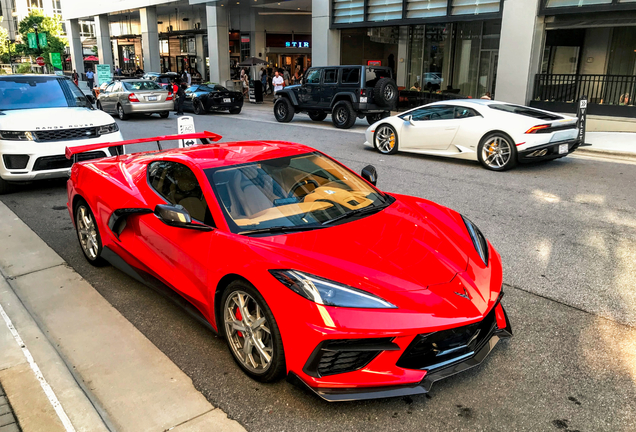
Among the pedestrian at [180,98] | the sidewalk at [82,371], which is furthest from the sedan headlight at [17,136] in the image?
the pedestrian at [180,98]

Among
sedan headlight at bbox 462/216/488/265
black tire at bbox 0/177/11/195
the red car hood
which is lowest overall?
black tire at bbox 0/177/11/195

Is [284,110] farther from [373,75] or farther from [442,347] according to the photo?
[442,347]

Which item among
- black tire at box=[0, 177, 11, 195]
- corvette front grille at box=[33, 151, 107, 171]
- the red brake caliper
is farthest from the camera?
black tire at box=[0, 177, 11, 195]

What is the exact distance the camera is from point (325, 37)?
950 inches

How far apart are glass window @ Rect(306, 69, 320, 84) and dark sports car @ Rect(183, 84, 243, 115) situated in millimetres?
5257

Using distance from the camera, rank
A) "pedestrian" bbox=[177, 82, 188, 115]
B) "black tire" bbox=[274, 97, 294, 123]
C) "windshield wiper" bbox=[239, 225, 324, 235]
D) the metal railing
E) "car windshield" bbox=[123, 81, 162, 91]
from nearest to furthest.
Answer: "windshield wiper" bbox=[239, 225, 324, 235] → the metal railing → "black tire" bbox=[274, 97, 294, 123] → "car windshield" bbox=[123, 81, 162, 91] → "pedestrian" bbox=[177, 82, 188, 115]

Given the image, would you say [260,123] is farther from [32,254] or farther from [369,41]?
[32,254]

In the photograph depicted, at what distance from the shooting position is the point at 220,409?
120 inches

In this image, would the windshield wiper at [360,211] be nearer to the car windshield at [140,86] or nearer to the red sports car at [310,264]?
the red sports car at [310,264]

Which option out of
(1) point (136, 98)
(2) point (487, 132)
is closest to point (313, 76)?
(1) point (136, 98)

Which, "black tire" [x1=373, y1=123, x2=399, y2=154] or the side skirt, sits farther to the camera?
"black tire" [x1=373, y1=123, x2=399, y2=154]

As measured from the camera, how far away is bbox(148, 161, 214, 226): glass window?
12.2 ft

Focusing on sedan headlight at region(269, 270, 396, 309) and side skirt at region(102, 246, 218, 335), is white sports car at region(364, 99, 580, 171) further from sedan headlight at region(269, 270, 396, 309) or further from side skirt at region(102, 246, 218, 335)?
sedan headlight at region(269, 270, 396, 309)

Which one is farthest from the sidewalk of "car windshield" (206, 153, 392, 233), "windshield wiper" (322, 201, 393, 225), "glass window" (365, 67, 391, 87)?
"glass window" (365, 67, 391, 87)
